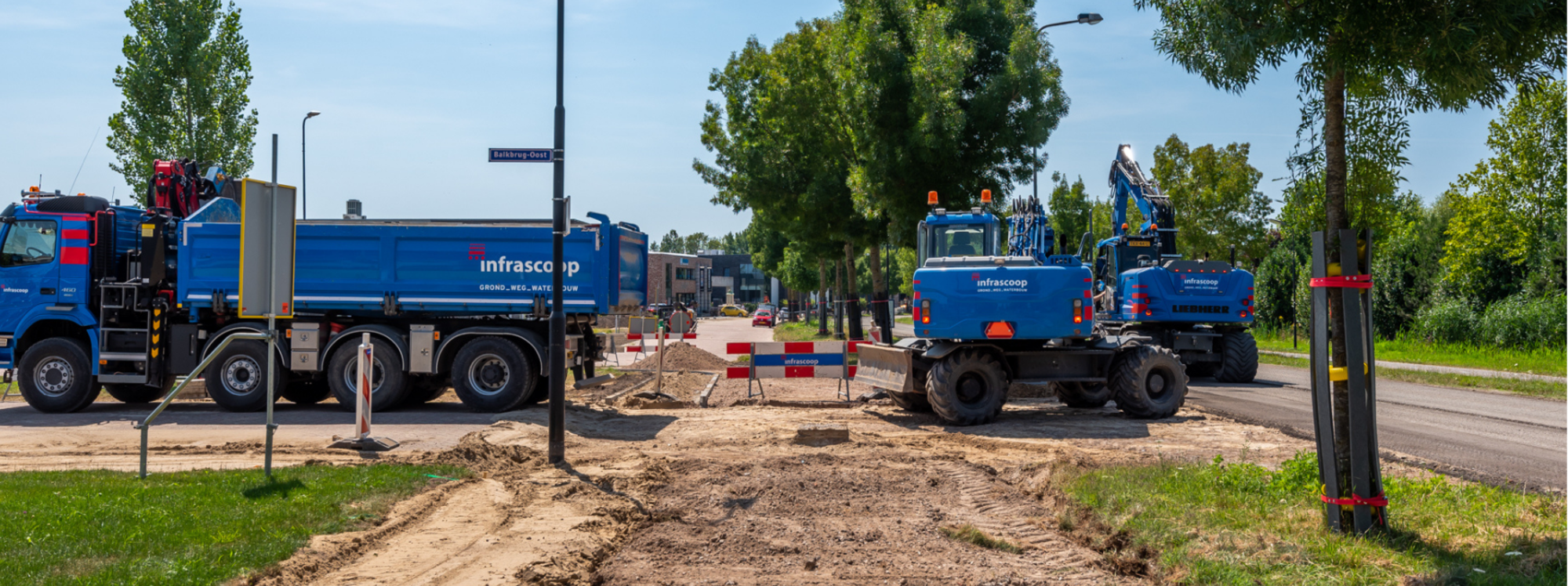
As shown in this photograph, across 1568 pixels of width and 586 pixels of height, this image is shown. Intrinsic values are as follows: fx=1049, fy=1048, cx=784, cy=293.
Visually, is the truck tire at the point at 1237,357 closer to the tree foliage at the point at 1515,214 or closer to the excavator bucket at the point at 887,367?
the excavator bucket at the point at 887,367

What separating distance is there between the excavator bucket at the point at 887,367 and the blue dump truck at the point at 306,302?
3.78 meters

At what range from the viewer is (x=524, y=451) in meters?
10.8

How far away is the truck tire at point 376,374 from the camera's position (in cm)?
1513

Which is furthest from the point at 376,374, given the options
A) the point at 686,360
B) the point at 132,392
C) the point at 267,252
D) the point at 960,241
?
the point at 686,360

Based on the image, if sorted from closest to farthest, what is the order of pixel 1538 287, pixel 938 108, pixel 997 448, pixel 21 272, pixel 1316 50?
pixel 1316 50
pixel 997 448
pixel 21 272
pixel 938 108
pixel 1538 287

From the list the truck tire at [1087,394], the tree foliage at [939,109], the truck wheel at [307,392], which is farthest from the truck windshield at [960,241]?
the truck wheel at [307,392]

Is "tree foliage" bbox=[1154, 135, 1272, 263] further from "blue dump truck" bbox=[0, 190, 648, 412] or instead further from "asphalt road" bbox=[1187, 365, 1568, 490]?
"blue dump truck" bbox=[0, 190, 648, 412]

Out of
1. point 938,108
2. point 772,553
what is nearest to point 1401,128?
point 772,553

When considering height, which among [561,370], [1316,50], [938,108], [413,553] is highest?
[938,108]

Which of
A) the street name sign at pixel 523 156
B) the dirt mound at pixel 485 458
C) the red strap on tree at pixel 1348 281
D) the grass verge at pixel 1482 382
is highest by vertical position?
the street name sign at pixel 523 156

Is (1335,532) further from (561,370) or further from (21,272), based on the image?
(21,272)

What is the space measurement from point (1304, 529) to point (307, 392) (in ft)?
49.9

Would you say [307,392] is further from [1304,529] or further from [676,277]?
[676,277]

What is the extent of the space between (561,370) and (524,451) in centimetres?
104
